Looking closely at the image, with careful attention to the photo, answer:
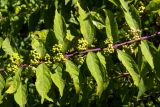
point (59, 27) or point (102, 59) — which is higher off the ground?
point (59, 27)

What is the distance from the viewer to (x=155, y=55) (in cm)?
210

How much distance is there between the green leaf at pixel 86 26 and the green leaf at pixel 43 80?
0.27 m

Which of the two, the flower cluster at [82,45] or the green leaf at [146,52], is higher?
the flower cluster at [82,45]

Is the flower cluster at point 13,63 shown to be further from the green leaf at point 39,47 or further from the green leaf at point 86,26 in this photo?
the green leaf at point 86,26

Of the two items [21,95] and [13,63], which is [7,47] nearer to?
[13,63]

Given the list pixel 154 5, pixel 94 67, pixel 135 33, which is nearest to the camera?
pixel 94 67

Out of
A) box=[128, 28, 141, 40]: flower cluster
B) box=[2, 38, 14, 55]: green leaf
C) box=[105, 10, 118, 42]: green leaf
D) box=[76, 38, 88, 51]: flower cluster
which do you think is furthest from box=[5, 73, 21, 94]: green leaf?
box=[128, 28, 141, 40]: flower cluster

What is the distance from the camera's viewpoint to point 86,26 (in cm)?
205

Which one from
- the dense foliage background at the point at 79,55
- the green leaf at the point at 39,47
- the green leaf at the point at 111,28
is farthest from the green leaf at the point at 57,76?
the green leaf at the point at 111,28

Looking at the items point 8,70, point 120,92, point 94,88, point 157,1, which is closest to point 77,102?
point 94,88

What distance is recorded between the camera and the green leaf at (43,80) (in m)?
2.01

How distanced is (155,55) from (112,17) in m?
0.32

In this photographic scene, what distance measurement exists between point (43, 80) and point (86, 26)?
0.37 meters

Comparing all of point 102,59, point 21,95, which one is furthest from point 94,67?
point 21,95
